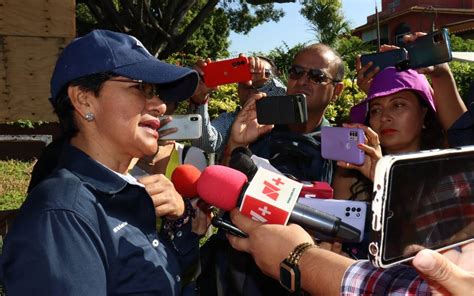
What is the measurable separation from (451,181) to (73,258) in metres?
1.05

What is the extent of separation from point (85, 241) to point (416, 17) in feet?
128

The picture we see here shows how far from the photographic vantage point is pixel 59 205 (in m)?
1.46

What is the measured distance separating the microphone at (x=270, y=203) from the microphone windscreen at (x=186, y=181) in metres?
0.24

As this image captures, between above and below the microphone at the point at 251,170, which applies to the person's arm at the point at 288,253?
below

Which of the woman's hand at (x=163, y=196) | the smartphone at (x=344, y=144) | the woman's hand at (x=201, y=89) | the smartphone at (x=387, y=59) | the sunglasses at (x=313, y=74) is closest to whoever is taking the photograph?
the woman's hand at (x=163, y=196)

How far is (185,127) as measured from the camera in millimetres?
2574

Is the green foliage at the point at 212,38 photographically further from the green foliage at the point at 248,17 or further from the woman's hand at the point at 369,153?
the woman's hand at the point at 369,153

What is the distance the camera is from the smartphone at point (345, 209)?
1945mm

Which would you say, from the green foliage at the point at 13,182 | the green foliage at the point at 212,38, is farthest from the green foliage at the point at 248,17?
the green foliage at the point at 13,182

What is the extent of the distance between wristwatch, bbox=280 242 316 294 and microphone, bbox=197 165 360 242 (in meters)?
A: 0.07

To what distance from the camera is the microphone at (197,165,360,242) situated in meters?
1.69

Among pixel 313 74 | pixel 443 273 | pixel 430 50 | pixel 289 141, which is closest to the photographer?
pixel 443 273

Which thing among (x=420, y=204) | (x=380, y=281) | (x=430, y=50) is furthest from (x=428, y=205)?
A: (x=430, y=50)

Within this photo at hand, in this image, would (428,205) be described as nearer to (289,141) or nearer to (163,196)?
(163,196)
